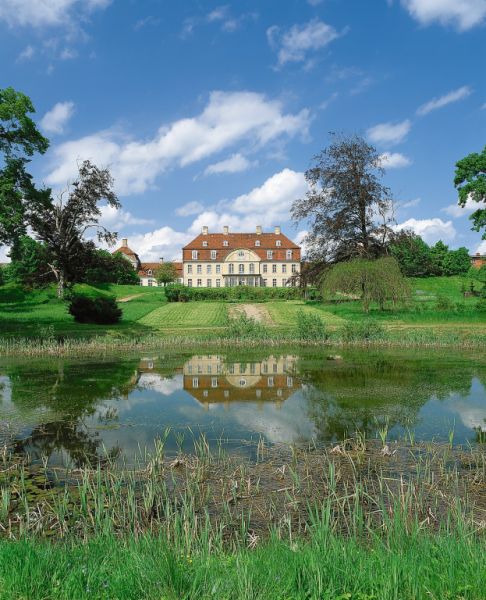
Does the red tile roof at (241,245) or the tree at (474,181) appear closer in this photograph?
the tree at (474,181)

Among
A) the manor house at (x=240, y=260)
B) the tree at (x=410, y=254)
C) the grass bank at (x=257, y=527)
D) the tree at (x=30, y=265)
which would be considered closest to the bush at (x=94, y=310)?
the tree at (x=30, y=265)

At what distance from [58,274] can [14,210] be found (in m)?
18.2

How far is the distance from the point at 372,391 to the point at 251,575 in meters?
10.4

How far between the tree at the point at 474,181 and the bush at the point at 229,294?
26.1 m

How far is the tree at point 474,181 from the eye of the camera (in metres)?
31.3

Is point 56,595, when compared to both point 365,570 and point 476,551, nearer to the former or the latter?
point 365,570

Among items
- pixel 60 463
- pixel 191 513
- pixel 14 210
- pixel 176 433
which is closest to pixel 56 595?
pixel 191 513

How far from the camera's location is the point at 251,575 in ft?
10.9

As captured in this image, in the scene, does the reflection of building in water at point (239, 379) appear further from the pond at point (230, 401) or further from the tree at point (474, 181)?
the tree at point (474, 181)

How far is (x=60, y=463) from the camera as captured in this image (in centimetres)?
761

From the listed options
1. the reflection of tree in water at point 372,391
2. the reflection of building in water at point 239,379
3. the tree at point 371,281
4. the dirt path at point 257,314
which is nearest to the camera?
the reflection of tree in water at point 372,391

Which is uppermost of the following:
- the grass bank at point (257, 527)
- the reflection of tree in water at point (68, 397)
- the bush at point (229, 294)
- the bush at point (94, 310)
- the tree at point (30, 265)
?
the tree at point (30, 265)

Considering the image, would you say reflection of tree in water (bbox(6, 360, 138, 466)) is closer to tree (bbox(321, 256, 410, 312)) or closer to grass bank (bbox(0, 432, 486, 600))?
grass bank (bbox(0, 432, 486, 600))

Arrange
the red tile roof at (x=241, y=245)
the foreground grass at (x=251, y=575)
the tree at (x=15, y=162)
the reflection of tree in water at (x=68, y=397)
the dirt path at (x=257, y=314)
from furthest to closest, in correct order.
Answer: the red tile roof at (x=241, y=245) < the dirt path at (x=257, y=314) < the tree at (x=15, y=162) < the reflection of tree in water at (x=68, y=397) < the foreground grass at (x=251, y=575)
